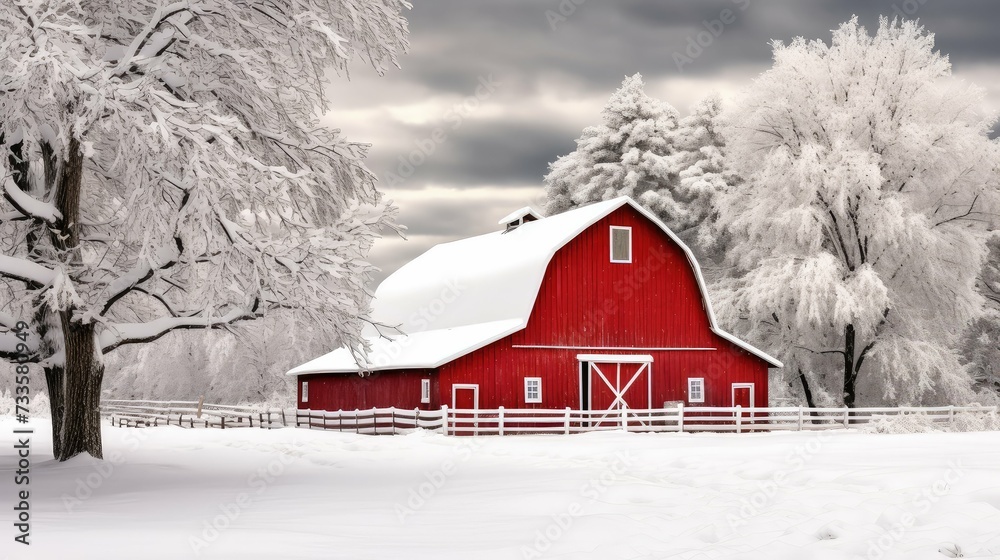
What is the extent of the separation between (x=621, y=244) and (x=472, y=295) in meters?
4.98

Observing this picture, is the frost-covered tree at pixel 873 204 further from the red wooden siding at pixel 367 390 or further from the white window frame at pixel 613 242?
the red wooden siding at pixel 367 390

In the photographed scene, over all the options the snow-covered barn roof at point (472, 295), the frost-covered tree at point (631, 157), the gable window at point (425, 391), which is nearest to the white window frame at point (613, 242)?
the snow-covered barn roof at point (472, 295)

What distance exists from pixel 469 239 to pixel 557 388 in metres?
10.6

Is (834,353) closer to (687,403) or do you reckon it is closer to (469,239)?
(687,403)

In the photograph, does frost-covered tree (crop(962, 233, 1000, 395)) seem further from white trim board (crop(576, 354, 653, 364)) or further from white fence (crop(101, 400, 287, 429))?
white fence (crop(101, 400, 287, 429))

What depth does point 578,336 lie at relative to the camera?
3033cm

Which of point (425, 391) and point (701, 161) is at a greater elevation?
point (701, 161)

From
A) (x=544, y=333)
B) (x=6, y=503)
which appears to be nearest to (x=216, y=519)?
(x=6, y=503)

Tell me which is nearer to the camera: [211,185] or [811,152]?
[211,185]

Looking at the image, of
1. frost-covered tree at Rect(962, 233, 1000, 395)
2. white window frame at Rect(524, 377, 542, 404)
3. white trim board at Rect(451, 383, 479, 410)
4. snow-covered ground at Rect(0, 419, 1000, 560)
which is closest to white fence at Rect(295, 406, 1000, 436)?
white trim board at Rect(451, 383, 479, 410)

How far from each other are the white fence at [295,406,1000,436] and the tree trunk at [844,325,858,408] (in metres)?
3.65

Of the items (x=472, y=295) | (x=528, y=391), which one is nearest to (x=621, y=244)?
(x=472, y=295)

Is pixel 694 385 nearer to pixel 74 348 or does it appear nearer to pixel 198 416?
pixel 198 416

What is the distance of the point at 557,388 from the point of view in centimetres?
2992
